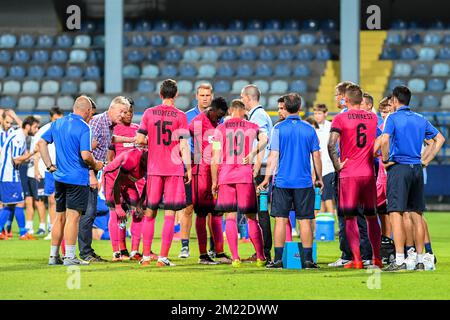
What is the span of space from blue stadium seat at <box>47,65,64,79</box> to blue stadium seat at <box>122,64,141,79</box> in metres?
2.07

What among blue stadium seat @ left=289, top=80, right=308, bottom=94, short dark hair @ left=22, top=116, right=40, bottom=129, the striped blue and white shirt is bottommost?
the striped blue and white shirt

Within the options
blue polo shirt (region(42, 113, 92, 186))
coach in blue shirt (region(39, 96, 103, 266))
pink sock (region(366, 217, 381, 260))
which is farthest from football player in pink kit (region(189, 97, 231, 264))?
pink sock (region(366, 217, 381, 260))

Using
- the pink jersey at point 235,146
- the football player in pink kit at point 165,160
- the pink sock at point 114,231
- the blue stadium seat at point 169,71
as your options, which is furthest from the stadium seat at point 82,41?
the pink jersey at point 235,146

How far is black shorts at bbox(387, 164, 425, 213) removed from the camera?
11.7 m

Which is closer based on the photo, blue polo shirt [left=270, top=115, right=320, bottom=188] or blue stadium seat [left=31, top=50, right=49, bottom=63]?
blue polo shirt [left=270, top=115, right=320, bottom=188]

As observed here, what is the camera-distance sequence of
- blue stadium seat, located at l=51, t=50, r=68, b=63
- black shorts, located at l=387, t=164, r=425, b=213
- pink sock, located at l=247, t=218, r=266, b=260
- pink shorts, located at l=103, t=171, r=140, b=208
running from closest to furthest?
black shorts, located at l=387, t=164, r=425, b=213 → pink sock, located at l=247, t=218, r=266, b=260 → pink shorts, located at l=103, t=171, r=140, b=208 → blue stadium seat, located at l=51, t=50, r=68, b=63

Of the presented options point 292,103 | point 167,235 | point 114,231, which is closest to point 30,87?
point 114,231

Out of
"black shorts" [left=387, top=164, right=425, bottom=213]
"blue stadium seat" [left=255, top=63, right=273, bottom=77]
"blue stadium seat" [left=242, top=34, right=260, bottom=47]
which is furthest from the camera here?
"blue stadium seat" [left=242, top=34, right=260, bottom=47]

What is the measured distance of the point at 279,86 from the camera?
31.4 meters

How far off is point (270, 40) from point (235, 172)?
22151 mm

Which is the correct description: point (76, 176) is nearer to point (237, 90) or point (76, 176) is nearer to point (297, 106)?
point (297, 106)

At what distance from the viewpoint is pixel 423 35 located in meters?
34.1

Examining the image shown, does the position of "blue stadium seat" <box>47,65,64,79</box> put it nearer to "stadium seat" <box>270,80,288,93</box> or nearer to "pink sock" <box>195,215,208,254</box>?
"stadium seat" <box>270,80,288,93</box>

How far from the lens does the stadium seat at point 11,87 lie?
32125mm
